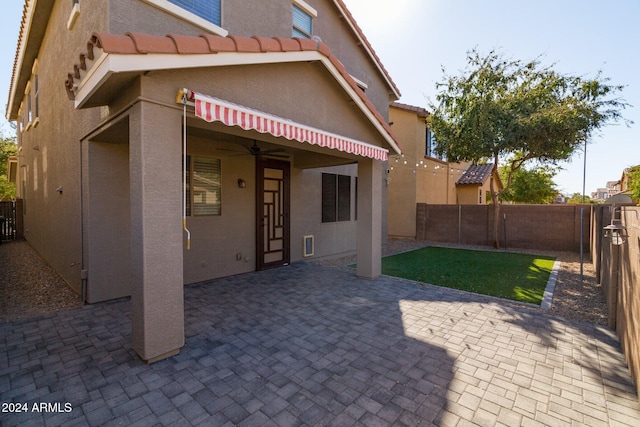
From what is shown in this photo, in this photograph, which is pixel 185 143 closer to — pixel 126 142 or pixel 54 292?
pixel 126 142

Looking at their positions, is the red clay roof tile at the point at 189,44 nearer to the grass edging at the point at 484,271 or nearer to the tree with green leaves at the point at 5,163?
the grass edging at the point at 484,271

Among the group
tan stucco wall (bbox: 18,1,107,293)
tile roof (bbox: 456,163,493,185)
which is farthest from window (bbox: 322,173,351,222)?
tile roof (bbox: 456,163,493,185)

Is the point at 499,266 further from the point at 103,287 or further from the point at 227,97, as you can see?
the point at 103,287

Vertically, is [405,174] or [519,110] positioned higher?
[519,110]

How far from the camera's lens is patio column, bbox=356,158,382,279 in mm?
12102

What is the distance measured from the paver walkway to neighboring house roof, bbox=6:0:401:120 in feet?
44.0

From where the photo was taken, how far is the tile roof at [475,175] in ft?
111

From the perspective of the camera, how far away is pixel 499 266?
1513cm

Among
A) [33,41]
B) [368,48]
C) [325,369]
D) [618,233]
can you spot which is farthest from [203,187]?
[368,48]

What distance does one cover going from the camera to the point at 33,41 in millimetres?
14773

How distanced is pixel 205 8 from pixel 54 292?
1110 centimetres

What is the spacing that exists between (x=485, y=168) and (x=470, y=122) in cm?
2063

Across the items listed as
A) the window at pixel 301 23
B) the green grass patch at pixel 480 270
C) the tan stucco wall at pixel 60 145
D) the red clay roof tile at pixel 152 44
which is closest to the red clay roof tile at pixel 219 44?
the red clay roof tile at pixel 152 44

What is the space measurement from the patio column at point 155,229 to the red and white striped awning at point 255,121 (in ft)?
2.61
